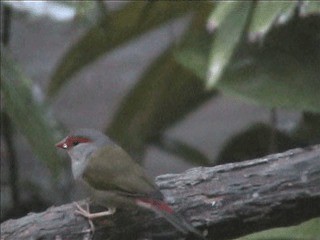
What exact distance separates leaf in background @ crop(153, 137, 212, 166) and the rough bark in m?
1.20

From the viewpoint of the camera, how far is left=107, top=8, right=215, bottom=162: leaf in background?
3.11 meters

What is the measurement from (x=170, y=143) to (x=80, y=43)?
Answer: 56 cm

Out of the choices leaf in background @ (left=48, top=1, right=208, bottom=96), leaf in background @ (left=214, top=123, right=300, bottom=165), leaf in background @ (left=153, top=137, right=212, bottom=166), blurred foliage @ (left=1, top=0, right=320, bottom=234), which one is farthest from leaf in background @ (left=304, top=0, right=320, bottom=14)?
leaf in background @ (left=153, top=137, right=212, bottom=166)

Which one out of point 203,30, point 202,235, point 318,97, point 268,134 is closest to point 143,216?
point 202,235

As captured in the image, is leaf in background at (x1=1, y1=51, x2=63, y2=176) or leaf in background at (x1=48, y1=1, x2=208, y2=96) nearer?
leaf in background at (x1=1, y1=51, x2=63, y2=176)

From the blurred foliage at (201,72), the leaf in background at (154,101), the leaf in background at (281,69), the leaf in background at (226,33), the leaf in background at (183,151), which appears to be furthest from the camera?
Result: the leaf in background at (183,151)

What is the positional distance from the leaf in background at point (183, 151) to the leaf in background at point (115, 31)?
43 centimetres

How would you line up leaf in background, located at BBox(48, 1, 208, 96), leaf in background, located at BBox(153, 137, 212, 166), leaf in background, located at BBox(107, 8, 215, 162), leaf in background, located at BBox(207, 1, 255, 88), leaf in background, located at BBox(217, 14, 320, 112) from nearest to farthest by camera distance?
1. leaf in background, located at BBox(207, 1, 255, 88)
2. leaf in background, located at BBox(217, 14, 320, 112)
3. leaf in background, located at BBox(48, 1, 208, 96)
4. leaf in background, located at BBox(107, 8, 215, 162)
5. leaf in background, located at BBox(153, 137, 212, 166)

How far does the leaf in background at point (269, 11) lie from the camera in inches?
91.0

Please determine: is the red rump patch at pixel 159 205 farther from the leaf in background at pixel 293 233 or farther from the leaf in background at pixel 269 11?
the leaf in background at pixel 269 11

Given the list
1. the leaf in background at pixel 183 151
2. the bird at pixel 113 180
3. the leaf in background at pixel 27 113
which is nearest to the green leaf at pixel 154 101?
the leaf in background at pixel 183 151

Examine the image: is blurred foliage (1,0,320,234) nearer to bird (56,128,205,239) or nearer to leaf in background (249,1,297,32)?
leaf in background (249,1,297,32)

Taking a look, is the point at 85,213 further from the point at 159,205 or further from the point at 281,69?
the point at 281,69

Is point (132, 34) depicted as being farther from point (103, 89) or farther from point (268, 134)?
point (103, 89)
